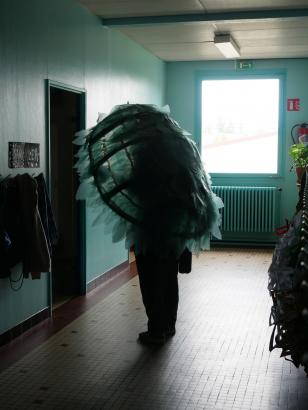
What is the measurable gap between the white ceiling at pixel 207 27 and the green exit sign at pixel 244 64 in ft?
0.50

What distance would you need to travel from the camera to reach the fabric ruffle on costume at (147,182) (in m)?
4.19

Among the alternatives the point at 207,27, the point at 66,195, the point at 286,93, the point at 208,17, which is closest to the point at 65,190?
the point at 66,195

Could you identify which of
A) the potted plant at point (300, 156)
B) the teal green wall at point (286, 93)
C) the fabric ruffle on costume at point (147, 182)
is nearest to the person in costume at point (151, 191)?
the fabric ruffle on costume at point (147, 182)

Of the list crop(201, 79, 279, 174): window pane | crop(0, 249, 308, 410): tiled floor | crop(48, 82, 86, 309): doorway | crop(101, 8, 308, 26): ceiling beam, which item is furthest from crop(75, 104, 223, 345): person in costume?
crop(201, 79, 279, 174): window pane

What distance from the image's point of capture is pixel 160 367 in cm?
404

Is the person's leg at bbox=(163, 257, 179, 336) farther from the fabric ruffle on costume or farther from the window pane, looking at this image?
the window pane

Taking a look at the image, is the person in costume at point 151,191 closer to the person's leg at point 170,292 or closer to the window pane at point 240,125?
the person's leg at point 170,292

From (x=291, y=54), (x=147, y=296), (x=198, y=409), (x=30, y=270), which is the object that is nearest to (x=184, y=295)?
(x=147, y=296)

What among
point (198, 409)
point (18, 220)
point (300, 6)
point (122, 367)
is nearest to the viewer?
point (198, 409)

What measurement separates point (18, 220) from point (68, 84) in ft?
5.34

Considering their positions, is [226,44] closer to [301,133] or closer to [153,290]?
[301,133]

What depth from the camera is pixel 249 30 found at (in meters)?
7.11

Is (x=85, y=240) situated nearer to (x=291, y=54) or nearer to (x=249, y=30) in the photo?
(x=249, y=30)

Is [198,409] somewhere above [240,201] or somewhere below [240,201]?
below
